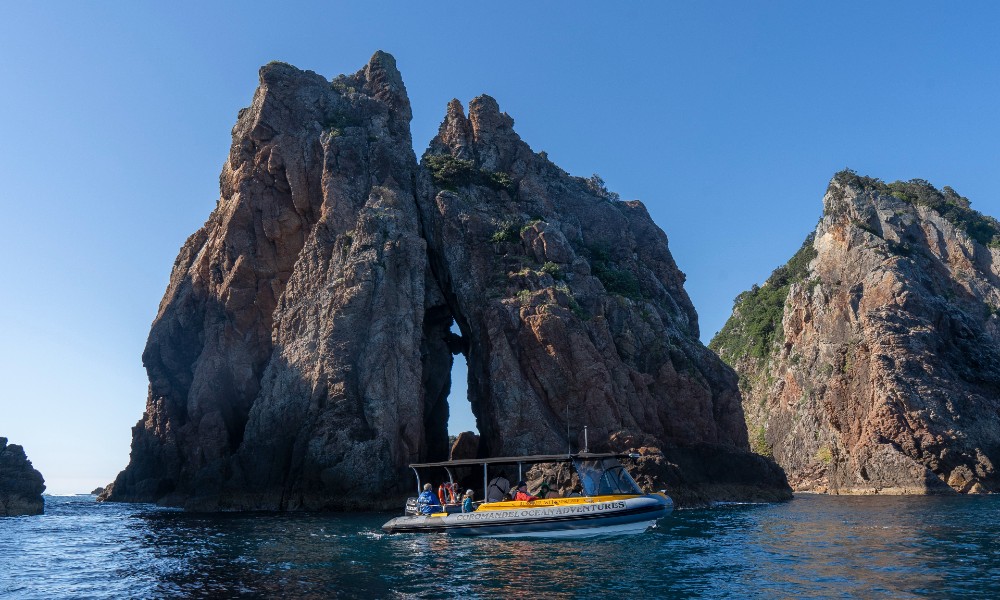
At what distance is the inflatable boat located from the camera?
81.1ft

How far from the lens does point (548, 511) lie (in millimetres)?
25062

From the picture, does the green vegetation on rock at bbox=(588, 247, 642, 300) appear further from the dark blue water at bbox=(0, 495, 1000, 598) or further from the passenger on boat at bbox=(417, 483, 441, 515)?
the passenger on boat at bbox=(417, 483, 441, 515)

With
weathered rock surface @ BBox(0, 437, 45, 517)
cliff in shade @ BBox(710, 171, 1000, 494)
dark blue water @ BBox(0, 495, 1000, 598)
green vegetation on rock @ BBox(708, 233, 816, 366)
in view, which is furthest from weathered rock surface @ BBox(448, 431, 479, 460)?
green vegetation on rock @ BBox(708, 233, 816, 366)

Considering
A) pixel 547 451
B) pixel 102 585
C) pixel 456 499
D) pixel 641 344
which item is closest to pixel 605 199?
pixel 641 344

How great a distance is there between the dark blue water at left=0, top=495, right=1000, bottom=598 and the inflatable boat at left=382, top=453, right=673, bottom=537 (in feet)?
1.87

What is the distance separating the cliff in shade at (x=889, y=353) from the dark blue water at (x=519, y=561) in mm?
32511

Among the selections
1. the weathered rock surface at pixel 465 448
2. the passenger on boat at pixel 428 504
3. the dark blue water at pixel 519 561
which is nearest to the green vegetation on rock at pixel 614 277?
the weathered rock surface at pixel 465 448

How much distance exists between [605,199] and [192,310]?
1567 inches

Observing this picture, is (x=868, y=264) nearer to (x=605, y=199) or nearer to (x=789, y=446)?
(x=789, y=446)

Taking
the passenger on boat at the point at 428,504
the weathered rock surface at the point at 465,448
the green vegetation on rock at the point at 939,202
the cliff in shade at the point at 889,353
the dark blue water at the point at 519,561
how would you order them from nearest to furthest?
the dark blue water at the point at 519,561
the passenger on boat at the point at 428,504
the weathered rock surface at the point at 465,448
the cliff in shade at the point at 889,353
the green vegetation on rock at the point at 939,202

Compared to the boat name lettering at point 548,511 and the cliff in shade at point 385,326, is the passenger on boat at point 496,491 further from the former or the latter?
the cliff in shade at point 385,326

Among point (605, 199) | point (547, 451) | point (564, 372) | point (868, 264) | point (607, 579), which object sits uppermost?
point (605, 199)

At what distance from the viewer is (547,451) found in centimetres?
4281

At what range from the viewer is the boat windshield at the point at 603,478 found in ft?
85.9
